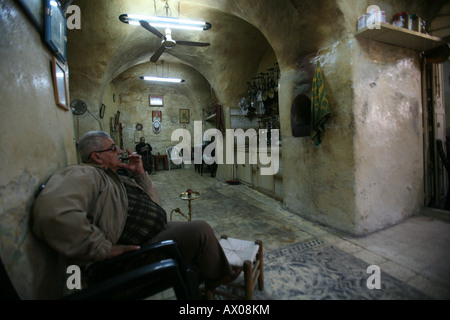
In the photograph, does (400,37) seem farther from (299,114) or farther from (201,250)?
(201,250)

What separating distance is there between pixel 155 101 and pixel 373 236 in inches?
436

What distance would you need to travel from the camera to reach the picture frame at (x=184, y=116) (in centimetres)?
1175

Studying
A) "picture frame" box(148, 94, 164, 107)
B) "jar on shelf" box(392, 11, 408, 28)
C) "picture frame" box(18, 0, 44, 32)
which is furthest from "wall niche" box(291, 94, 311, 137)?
"picture frame" box(148, 94, 164, 107)

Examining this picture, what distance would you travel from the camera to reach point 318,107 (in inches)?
113

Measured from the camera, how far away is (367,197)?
2740 millimetres

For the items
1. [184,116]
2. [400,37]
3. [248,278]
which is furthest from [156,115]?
[248,278]

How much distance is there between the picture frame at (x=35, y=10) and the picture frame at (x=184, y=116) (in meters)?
10.3

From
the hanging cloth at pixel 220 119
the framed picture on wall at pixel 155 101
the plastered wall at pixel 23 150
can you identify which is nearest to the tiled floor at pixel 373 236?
the plastered wall at pixel 23 150

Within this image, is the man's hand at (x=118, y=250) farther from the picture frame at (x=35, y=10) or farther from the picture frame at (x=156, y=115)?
the picture frame at (x=156, y=115)

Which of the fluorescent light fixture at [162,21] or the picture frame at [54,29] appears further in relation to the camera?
the fluorescent light fixture at [162,21]

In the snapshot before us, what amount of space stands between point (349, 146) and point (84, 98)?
5.33 metres

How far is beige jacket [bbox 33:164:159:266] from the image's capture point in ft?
3.43

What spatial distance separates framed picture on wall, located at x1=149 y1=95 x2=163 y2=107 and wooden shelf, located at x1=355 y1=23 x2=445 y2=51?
10.2 m
